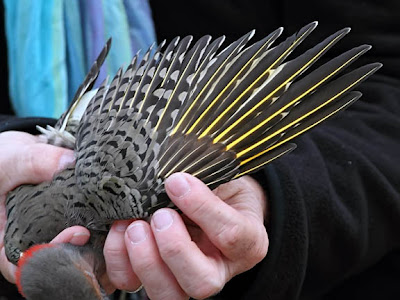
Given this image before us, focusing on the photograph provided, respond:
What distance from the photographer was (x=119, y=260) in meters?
1.52

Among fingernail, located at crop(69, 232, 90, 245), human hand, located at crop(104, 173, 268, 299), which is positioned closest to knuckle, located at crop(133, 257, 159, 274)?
human hand, located at crop(104, 173, 268, 299)

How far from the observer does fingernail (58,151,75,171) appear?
1.76 m

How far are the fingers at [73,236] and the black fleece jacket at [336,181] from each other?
0.44 meters

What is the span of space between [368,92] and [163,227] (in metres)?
0.97

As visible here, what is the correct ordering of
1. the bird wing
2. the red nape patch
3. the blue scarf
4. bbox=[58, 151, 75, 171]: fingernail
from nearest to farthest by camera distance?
the bird wing < the red nape patch < bbox=[58, 151, 75, 171]: fingernail < the blue scarf

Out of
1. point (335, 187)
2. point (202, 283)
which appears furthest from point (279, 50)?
point (202, 283)

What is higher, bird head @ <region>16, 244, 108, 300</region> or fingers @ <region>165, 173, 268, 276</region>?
fingers @ <region>165, 173, 268, 276</region>

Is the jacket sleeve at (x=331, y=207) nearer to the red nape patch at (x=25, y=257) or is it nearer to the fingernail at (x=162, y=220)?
the fingernail at (x=162, y=220)

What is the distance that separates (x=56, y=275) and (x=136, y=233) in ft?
0.92

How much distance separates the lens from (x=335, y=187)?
177cm

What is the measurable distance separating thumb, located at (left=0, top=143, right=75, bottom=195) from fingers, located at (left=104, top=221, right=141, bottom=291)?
295 millimetres

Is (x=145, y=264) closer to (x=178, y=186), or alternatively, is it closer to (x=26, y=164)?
(x=178, y=186)

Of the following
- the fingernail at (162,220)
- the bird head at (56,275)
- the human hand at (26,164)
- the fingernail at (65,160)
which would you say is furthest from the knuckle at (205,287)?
the fingernail at (65,160)

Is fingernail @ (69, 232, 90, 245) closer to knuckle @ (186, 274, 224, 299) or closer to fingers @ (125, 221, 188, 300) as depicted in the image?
fingers @ (125, 221, 188, 300)
